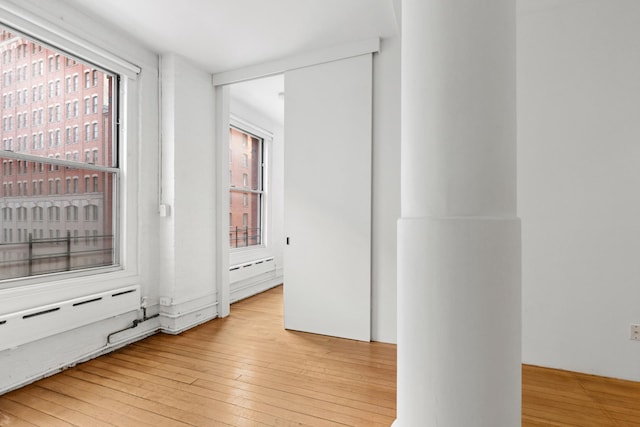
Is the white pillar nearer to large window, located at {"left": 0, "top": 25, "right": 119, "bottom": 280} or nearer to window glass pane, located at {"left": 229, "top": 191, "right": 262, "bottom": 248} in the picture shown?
large window, located at {"left": 0, "top": 25, "right": 119, "bottom": 280}

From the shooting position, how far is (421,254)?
823 millimetres

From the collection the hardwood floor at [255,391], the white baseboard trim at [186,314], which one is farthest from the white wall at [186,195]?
the hardwood floor at [255,391]

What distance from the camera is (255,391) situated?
2.21 meters

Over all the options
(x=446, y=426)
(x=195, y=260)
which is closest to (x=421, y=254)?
(x=446, y=426)

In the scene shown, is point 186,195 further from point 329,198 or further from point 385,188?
point 385,188

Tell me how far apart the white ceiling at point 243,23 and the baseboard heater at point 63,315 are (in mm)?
2328

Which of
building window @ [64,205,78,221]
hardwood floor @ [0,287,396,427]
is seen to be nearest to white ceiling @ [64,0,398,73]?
building window @ [64,205,78,221]

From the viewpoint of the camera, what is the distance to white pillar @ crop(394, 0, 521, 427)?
2.54 ft

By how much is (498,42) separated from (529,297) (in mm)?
2451

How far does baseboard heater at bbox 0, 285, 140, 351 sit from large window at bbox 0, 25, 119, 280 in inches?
12.5

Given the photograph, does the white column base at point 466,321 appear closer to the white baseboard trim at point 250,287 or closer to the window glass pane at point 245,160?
the white baseboard trim at point 250,287

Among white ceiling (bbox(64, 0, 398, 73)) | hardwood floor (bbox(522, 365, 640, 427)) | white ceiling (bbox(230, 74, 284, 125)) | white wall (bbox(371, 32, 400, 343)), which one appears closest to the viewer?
hardwood floor (bbox(522, 365, 640, 427))

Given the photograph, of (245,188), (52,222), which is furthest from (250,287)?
(52,222)

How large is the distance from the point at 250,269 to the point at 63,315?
8.47ft
